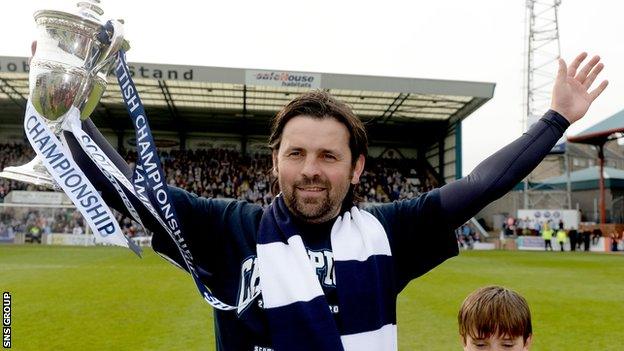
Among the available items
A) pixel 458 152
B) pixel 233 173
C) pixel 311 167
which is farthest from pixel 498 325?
pixel 233 173

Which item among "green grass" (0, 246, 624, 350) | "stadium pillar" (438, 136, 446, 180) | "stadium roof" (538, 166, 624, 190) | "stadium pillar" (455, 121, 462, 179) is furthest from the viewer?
"stadium roof" (538, 166, 624, 190)

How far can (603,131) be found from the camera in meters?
31.3

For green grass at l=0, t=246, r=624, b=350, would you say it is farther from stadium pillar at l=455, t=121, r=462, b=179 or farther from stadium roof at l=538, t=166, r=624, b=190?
stadium roof at l=538, t=166, r=624, b=190

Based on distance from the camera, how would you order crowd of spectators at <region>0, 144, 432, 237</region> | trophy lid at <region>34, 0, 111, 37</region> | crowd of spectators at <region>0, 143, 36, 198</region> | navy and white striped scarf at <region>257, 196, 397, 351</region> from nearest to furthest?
navy and white striped scarf at <region>257, 196, 397, 351</region>
trophy lid at <region>34, 0, 111, 37</region>
crowd of spectators at <region>0, 143, 36, 198</region>
crowd of spectators at <region>0, 144, 432, 237</region>

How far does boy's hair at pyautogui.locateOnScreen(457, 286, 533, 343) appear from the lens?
8.59 ft

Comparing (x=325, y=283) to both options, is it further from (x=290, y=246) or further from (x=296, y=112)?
(x=296, y=112)

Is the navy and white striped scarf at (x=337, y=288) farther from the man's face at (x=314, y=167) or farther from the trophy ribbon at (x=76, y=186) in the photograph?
the trophy ribbon at (x=76, y=186)

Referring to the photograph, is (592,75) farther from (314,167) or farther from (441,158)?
(441,158)

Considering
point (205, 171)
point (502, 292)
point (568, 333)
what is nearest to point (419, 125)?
point (205, 171)

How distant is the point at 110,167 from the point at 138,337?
16.1ft

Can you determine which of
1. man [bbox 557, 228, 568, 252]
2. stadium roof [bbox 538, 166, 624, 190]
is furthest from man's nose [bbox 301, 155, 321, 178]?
stadium roof [bbox 538, 166, 624, 190]

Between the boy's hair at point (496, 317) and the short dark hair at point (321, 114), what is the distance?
952 mm

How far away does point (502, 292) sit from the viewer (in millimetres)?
2760

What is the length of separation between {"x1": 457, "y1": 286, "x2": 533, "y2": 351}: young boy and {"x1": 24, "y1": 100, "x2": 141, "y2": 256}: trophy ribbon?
1.53m
